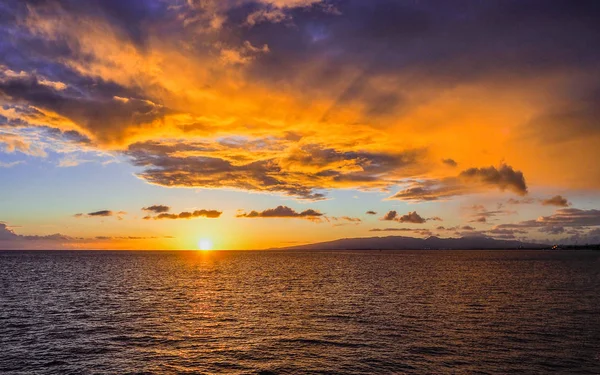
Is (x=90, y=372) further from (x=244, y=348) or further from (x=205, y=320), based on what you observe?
(x=205, y=320)

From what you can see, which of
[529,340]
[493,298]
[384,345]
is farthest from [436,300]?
[384,345]

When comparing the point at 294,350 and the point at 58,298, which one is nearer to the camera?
the point at 294,350

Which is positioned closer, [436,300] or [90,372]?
[90,372]

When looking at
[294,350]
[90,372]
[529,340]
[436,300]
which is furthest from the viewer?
[436,300]

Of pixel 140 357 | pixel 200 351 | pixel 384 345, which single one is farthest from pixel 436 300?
pixel 140 357

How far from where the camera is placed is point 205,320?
6000cm

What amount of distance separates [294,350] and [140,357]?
15541 mm

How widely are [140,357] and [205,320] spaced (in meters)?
18.8

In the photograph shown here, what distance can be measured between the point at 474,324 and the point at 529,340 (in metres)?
9.34

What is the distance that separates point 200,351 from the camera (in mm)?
43750

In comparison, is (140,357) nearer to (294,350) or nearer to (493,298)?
(294,350)

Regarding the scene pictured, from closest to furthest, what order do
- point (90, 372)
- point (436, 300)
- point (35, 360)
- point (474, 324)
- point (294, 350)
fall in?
point (90, 372) → point (35, 360) → point (294, 350) → point (474, 324) → point (436, 300)

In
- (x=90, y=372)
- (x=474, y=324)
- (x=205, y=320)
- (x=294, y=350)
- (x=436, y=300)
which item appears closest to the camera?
(x=90, y=372)

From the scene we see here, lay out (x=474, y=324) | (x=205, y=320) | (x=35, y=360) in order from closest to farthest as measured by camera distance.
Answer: (x=35, y=360) < (x=474, y=324) < (x=205, y=320)
